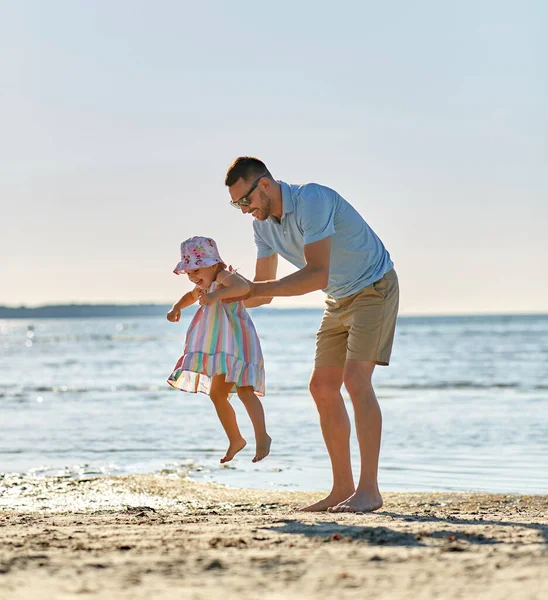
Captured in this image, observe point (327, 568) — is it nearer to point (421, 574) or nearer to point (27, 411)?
point (421, 574)

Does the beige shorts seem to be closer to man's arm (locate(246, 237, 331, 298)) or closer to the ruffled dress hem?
man's arm (locate(246, 237, 331, 298))

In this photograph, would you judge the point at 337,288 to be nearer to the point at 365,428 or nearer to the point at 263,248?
the point at 263,248

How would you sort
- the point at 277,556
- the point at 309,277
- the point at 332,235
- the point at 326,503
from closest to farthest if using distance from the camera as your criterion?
the point at 277,556 → the point at 309,277 → the point at 332,235 → the point at 326,503

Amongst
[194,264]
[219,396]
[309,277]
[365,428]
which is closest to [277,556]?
[309,277]

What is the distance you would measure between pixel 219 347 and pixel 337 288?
0.76 metres

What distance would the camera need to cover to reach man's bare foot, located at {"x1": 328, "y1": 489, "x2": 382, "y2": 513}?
5.22m

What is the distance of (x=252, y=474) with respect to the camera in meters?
8.19

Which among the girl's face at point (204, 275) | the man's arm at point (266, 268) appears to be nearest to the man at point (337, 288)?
the man's arm at point (266, 268)

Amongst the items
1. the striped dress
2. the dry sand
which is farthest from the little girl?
the dry sand

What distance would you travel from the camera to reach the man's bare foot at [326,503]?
5492 millimetres

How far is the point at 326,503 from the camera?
18.2 ft

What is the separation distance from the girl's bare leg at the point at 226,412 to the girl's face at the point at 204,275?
54 centimetres

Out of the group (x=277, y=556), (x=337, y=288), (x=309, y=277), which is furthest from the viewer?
(x=337, y=288)

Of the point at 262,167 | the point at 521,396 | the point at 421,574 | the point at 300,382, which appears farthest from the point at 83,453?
the point at 300,382
